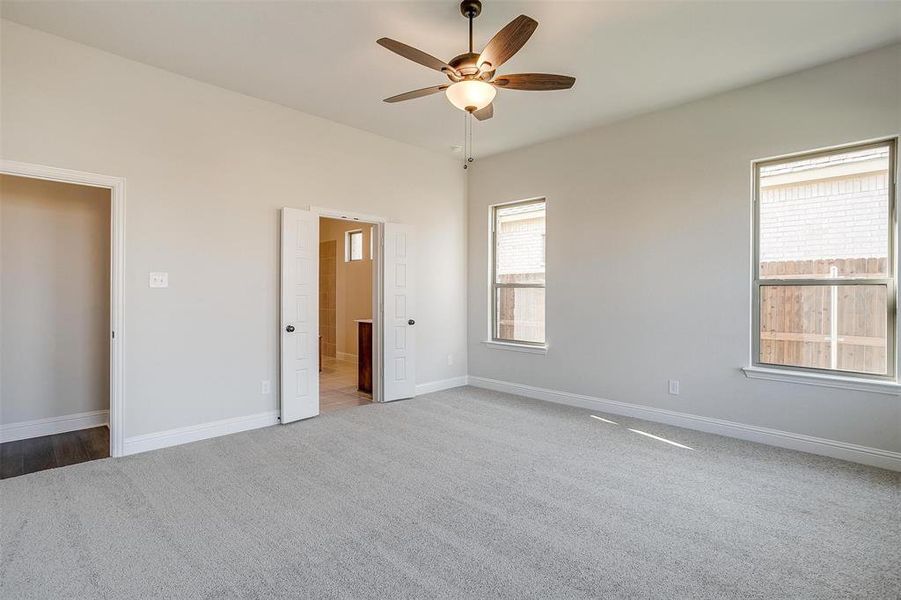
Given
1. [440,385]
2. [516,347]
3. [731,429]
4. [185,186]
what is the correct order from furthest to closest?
[440,385] < [516,347] < [731,429] < [185,186]

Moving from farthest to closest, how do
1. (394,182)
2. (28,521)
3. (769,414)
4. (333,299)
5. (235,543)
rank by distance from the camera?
1. (333,299)
2. (394,182)
3. (769,414)
4. (28,521)
5. (235,543)

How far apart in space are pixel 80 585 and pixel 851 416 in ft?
15.8

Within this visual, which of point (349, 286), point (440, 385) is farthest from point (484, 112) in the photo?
point (349, 286)

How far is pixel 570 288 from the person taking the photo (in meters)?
5.02

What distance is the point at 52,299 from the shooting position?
4.04 m

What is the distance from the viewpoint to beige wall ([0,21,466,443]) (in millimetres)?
3125

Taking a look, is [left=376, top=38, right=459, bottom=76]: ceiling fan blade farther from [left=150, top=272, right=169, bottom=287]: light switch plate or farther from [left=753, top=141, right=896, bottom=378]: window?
[left=753, top=141, right=896, bottom=378]: window

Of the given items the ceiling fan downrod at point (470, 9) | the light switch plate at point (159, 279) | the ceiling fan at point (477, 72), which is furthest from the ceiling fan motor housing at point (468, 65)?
the light switch plate at point (159, 279)

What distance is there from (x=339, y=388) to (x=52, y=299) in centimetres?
306

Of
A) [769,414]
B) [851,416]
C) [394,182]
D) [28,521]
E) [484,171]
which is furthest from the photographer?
[484,171]

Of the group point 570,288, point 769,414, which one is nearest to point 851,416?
point 769,414

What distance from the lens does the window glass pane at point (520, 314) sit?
A: 5406mm

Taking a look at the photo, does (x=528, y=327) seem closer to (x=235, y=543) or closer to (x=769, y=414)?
(x=769, y=414)

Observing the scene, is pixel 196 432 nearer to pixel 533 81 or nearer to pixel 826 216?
pixel 533 81
